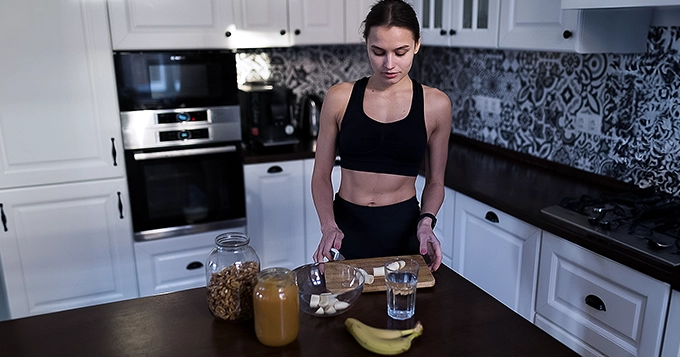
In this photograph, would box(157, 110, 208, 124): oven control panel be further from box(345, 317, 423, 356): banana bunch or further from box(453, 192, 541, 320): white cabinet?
box(345, 317, 423, 356): banana bunch

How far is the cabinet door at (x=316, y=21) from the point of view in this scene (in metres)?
2.93

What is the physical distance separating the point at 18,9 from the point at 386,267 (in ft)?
6.81

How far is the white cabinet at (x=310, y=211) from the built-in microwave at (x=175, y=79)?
1.77 feet

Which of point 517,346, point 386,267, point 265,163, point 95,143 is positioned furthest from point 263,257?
point 517,346

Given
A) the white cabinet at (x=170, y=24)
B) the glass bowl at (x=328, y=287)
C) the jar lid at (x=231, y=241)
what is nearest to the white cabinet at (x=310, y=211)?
the white cabinet at (x=170, y=24)

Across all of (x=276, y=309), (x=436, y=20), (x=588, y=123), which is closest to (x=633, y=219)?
(x=588, y=123)

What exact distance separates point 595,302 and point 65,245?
7.74 feet

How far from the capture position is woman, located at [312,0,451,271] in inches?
66.9

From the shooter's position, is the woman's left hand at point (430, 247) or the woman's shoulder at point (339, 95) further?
the woman's shoulder at point (339, 95)

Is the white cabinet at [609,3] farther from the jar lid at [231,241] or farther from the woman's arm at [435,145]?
the jar lid at [231,241]

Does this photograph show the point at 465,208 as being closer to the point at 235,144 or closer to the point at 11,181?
the point at 235,144

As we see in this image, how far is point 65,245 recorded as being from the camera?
2666mm

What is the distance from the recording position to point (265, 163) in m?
2.88

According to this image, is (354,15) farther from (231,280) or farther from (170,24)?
(231,280)
